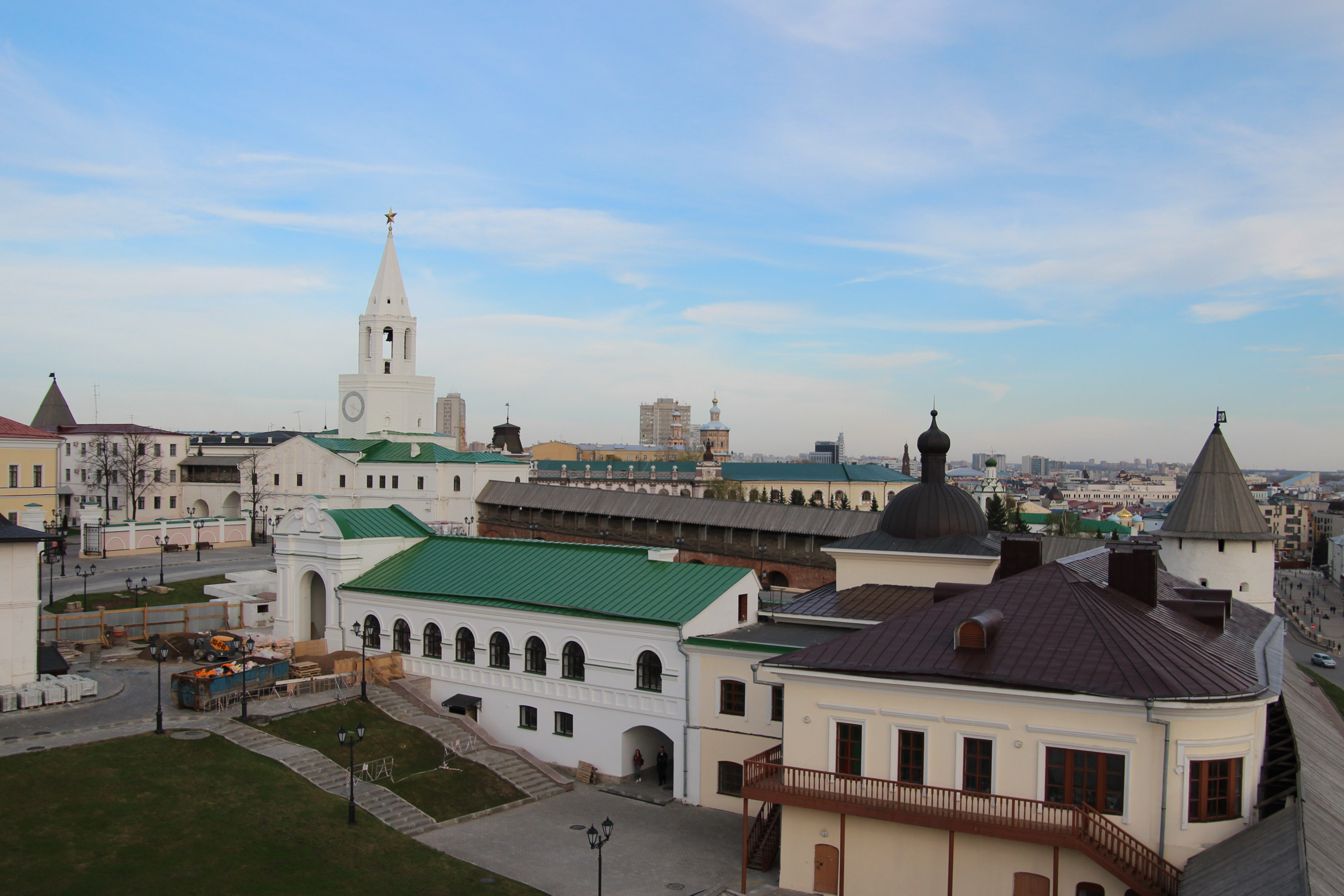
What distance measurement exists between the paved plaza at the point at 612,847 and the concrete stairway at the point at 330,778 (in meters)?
0.58

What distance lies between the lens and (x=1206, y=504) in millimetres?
34250

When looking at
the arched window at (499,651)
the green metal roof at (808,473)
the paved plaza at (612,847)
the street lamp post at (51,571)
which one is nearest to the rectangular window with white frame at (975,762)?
the paved plaza at (612,847)

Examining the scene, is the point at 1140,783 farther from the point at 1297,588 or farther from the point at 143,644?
the point at 1297,588

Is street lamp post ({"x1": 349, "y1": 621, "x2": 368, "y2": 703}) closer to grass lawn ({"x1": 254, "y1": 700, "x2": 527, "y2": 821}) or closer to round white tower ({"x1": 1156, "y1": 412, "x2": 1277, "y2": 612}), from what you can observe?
grass lawn ({"x1": 254, "y1": 700, "x2": 527, "y2": 821})

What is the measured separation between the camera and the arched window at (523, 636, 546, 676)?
2833cm

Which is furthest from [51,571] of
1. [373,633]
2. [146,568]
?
[373,633]

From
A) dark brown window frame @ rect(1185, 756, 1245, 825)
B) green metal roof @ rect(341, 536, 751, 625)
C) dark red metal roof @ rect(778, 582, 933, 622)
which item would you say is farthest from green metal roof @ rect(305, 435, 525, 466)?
dark brown window frame @ rect(1185, 756, 1245, 825)

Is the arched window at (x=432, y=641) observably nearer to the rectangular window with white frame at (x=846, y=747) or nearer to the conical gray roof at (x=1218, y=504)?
the rectangular window with white frame at (x=846, y=747)

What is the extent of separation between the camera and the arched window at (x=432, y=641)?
1203 inches

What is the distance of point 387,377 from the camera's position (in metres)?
66.8

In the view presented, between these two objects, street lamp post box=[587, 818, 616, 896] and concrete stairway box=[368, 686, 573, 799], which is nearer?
street lamp post box=[587, 818, 616, 896]

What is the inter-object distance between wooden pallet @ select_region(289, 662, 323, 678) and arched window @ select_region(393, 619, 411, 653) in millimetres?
2467

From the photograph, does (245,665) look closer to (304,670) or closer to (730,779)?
(304,670)

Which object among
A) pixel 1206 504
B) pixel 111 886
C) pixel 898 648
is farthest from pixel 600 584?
pixel 1206 504
